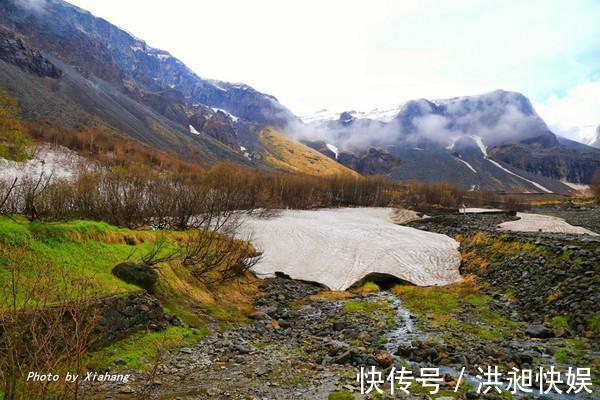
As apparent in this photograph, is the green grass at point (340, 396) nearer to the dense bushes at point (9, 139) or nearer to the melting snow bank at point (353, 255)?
the melting snow bank at point (353, 255)

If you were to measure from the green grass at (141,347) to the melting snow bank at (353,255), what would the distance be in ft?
48.7

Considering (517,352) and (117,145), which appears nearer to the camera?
(517,352)

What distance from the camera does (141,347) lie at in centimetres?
1138

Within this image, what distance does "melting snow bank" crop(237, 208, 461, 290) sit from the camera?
93.6 feet

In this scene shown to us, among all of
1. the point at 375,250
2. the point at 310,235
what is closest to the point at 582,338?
the point at 375,250

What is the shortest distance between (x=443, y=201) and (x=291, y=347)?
110609mm

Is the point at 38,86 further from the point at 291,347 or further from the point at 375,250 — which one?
the point at 291,347

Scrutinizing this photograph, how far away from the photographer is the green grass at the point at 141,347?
33.0 ft

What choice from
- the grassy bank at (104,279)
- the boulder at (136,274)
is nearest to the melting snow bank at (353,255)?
the grassy bank at (104,279)

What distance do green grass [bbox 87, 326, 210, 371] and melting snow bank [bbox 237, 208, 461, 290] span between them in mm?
14842

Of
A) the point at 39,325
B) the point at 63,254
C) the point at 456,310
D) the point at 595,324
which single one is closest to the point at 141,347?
the point at 63,254

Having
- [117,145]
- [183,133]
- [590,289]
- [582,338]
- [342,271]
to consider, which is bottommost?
[342,271]

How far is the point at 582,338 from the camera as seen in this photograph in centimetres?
1391

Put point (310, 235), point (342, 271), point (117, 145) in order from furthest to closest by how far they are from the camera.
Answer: point (117, 145)
point (310, 235)
point (342, 271)
